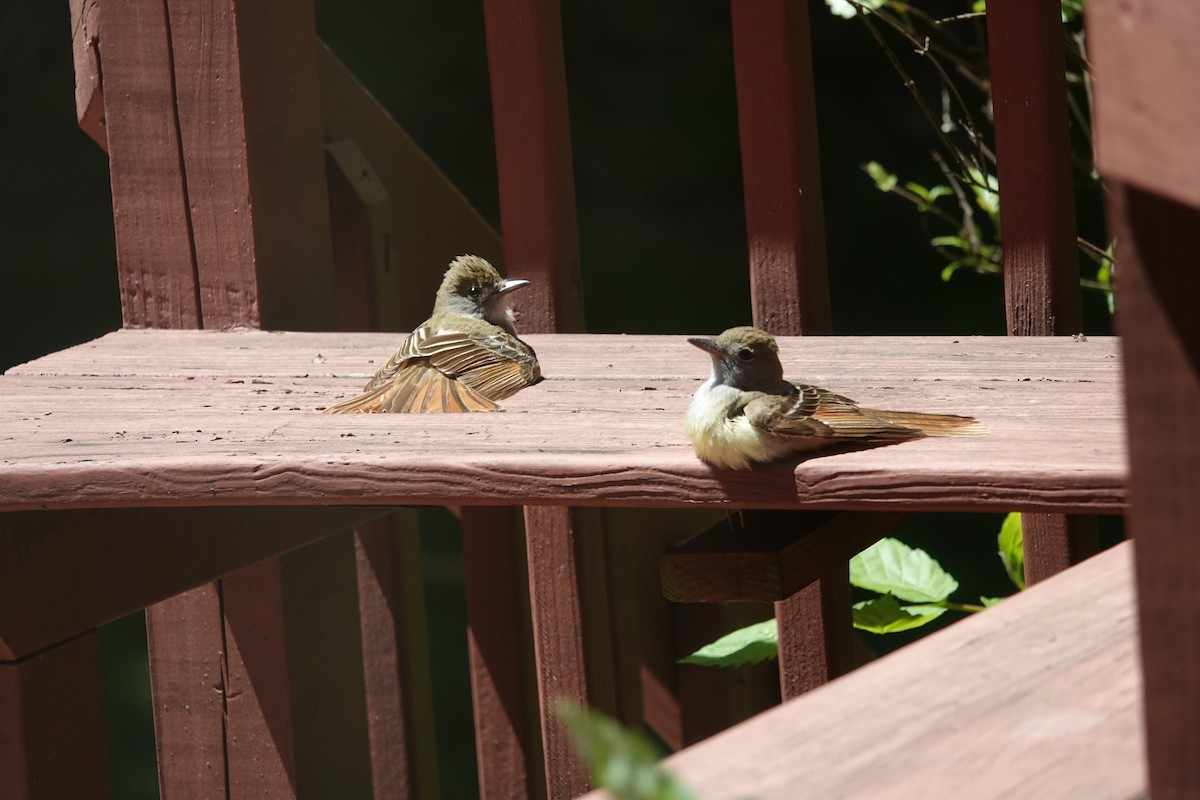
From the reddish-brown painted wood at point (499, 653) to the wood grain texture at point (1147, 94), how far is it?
238 cm

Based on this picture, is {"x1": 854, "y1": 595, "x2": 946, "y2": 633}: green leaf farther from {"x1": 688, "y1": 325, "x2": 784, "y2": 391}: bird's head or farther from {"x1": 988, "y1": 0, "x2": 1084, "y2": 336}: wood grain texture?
{"x1": 688, "y1": 325, "x2": 784, "y2": 391}: bird's head

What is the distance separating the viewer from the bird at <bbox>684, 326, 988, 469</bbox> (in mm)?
1909

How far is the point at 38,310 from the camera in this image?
520cm

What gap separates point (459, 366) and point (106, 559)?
2.32 ft

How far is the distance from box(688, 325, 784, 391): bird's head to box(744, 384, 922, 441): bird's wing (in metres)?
0.09

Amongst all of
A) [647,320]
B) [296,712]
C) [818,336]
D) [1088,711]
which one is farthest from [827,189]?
[1088,711]

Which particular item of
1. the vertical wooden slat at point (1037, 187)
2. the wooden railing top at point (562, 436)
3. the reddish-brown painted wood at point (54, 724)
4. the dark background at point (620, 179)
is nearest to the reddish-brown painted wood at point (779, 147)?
Answer: the wooden railing top at point (562, 436)

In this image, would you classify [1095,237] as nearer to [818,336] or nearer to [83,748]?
[818,336]

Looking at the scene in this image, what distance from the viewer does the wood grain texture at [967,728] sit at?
0.98 m

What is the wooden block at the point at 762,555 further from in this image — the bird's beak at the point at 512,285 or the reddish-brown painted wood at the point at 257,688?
the reddish-brown painted wood at the point at 257,688

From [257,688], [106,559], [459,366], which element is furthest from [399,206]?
[106,559]

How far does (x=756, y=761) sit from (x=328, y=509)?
6.97 ft

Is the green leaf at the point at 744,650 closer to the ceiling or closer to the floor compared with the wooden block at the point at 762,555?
closer to the floor

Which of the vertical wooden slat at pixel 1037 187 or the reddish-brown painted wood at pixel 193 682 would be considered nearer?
the vertical wooden slat at pixel 1037 187
